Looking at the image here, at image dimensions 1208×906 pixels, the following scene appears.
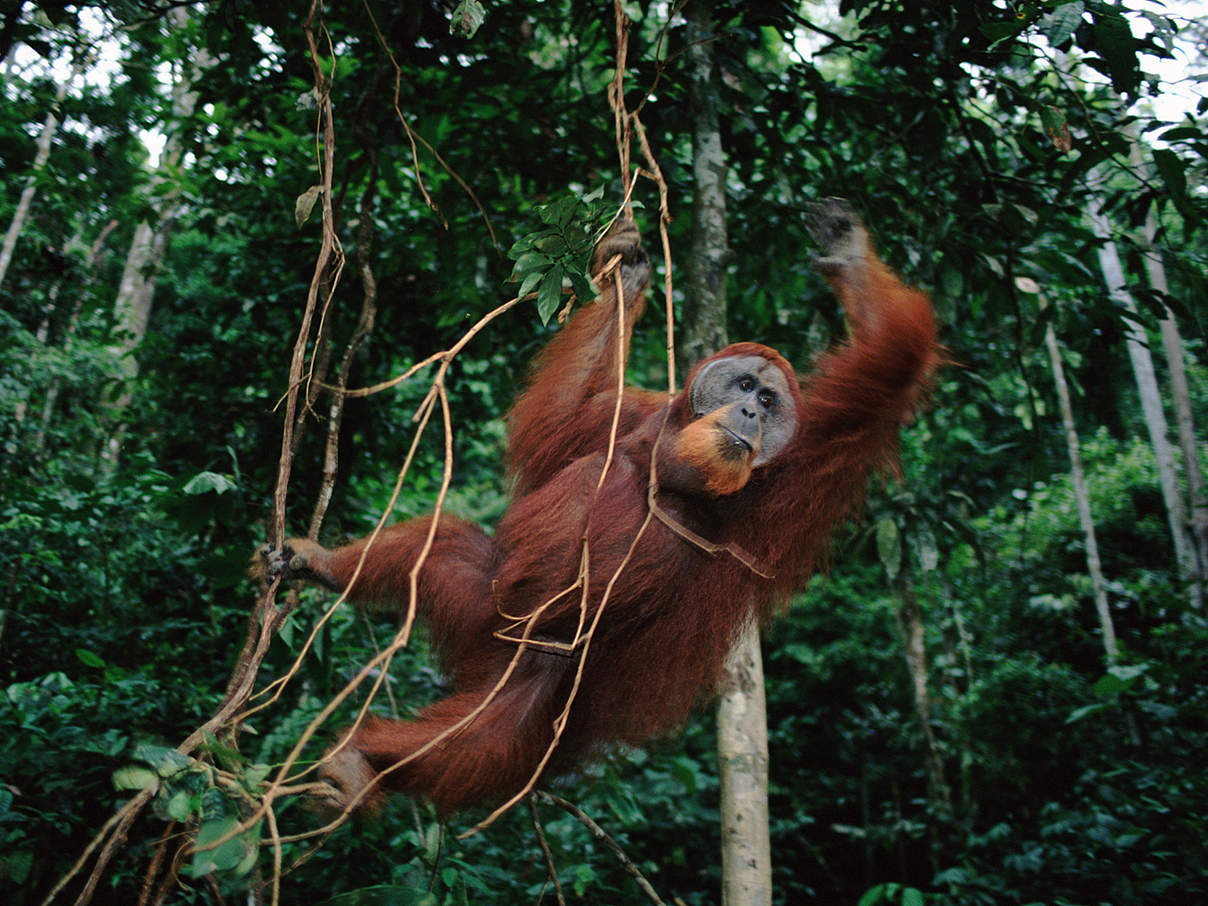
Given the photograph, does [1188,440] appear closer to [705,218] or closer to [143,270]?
[705,218]

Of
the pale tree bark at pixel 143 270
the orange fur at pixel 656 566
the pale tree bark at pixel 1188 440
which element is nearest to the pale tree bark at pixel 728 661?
the orange fur at pixel 656 566

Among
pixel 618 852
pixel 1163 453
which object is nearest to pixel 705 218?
pixel 618 852

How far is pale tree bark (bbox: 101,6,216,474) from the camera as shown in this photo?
14.0ft

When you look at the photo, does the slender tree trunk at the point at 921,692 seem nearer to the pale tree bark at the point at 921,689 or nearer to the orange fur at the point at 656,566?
the pale tree bark at the point at 921,689

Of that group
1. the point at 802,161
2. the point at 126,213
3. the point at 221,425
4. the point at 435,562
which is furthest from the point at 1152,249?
the point at 126,213

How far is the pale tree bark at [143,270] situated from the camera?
14.0 ft

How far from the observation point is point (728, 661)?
2.35 metres

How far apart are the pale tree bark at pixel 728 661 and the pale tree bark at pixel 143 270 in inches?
89.3

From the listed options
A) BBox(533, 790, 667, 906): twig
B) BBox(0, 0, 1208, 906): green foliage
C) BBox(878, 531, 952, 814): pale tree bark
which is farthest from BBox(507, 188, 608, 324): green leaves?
BBox(878, 531, 952, 814): pale tree bark

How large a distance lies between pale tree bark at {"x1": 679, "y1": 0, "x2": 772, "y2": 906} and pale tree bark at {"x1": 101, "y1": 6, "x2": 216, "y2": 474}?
227 centimetres

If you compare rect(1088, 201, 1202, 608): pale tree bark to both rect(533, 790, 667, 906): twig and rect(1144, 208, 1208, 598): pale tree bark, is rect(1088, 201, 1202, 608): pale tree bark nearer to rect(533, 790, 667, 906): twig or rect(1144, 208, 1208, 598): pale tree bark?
rect(1144, 208, 1208, 598): pale tree bark

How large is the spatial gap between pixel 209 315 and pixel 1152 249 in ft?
14.5

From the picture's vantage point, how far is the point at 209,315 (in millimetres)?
4414

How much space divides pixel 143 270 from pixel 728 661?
12.9 feet
